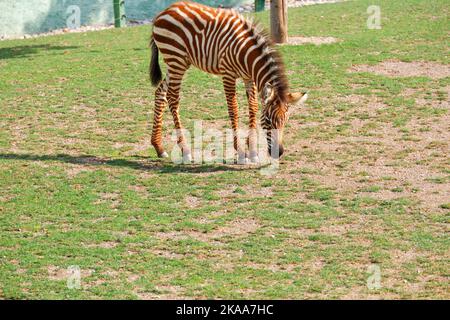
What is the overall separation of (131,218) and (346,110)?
570 cm

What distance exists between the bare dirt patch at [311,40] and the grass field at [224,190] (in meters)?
0.38

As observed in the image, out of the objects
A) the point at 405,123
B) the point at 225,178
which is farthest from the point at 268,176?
the point at 405,123

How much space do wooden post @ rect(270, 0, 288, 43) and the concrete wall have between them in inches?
275

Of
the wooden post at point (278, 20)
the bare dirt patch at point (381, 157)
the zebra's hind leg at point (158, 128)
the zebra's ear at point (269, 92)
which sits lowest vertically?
the bare dirt patch at point (381, 157)

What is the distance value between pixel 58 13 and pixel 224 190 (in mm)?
14164

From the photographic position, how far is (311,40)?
2122 centimetres

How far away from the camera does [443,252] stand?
34.7 feet

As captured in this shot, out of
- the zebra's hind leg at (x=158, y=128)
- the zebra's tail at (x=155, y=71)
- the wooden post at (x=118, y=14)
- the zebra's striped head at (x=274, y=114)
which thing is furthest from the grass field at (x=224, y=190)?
the wooden post at (x=118, y=14)

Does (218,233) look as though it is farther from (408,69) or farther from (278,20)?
(278,20)

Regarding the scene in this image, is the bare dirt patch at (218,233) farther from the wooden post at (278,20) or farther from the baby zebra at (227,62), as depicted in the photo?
the wooden post at (278,20)

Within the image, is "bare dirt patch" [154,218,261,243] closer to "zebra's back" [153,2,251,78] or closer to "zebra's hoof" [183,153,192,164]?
"zebra's hoof" [183,153,192,164]

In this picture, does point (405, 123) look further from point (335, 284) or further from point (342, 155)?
point (335, 284)

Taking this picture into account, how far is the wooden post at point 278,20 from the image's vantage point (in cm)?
2050

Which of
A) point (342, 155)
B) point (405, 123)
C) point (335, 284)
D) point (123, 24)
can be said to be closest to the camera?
point (335, 284)
